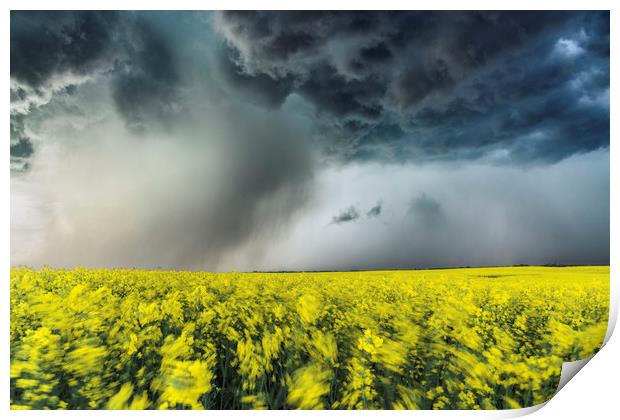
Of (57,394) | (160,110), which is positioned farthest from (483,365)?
(160,110)

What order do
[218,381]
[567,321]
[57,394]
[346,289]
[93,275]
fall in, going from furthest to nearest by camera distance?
[93,275], [346,289], [567,321], [218,381], [57,394]

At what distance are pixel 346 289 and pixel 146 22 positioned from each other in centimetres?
351

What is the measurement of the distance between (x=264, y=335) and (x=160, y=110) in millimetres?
2530

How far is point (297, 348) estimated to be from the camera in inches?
142

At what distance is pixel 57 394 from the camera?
10.9 ft

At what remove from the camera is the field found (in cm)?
333

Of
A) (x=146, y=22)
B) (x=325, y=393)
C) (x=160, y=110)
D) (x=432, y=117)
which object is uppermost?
(x=146, y=22)

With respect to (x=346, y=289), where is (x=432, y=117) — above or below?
above

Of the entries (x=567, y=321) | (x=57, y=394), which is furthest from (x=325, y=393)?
(x=567, y=321)

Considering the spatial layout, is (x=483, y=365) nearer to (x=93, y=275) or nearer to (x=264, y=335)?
(x=264, y=335)

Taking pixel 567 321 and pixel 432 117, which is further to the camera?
pixel 432 117

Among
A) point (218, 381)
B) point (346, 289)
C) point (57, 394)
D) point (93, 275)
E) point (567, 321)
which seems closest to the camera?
point (57, 394)

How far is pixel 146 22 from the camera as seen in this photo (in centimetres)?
453

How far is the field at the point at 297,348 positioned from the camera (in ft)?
10.9
